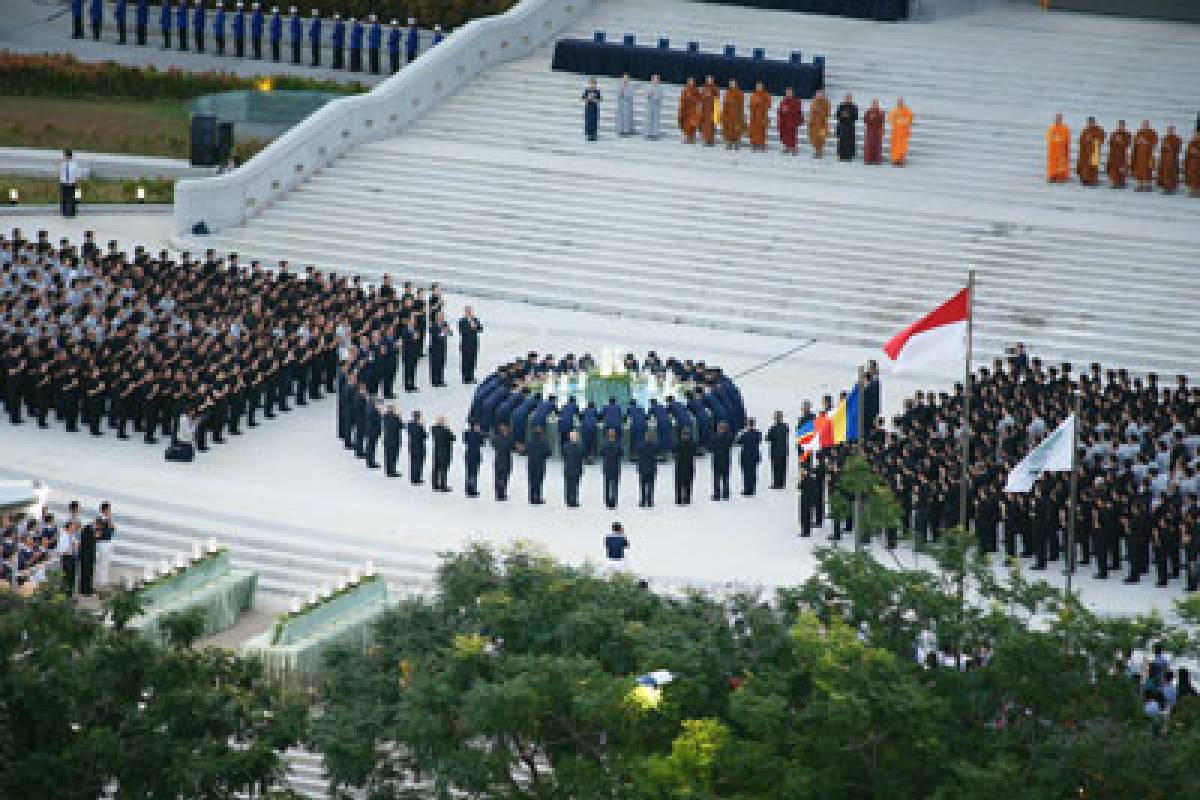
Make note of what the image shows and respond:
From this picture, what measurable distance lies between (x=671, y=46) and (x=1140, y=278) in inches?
534

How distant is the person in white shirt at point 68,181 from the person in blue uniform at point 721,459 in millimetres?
18367

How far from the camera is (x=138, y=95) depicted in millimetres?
55344

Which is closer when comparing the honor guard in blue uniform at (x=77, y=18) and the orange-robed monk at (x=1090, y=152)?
the orange-robed monk at (x=1090, y=152)

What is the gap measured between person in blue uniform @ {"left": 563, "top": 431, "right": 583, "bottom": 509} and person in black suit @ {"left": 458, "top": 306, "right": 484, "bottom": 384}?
5.33m

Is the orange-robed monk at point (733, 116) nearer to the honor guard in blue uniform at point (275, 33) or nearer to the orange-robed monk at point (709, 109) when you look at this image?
the orange-robed monk at point (709, 109)

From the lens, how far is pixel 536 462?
109ft

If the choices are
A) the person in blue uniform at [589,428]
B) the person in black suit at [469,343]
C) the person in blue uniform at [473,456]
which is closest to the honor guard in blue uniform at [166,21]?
the person in black suit at [469,343]

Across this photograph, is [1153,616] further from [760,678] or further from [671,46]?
[671,46]

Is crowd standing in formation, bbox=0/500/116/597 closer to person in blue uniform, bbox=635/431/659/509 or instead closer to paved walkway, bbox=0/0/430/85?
person in blue uniform, bbox=635/431/659/509

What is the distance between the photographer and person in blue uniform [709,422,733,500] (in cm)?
3384

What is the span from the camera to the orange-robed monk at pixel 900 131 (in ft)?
156

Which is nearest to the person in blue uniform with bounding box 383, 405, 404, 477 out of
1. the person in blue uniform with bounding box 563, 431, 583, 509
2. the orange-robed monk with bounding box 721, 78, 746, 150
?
the person in blue uniform with bounding box 563, 431, 583, 509

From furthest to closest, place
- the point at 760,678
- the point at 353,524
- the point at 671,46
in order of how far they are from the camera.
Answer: the point at 671,46, the point at 353,524, the point at 760,678

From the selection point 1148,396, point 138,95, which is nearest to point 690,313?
point 1148,396
